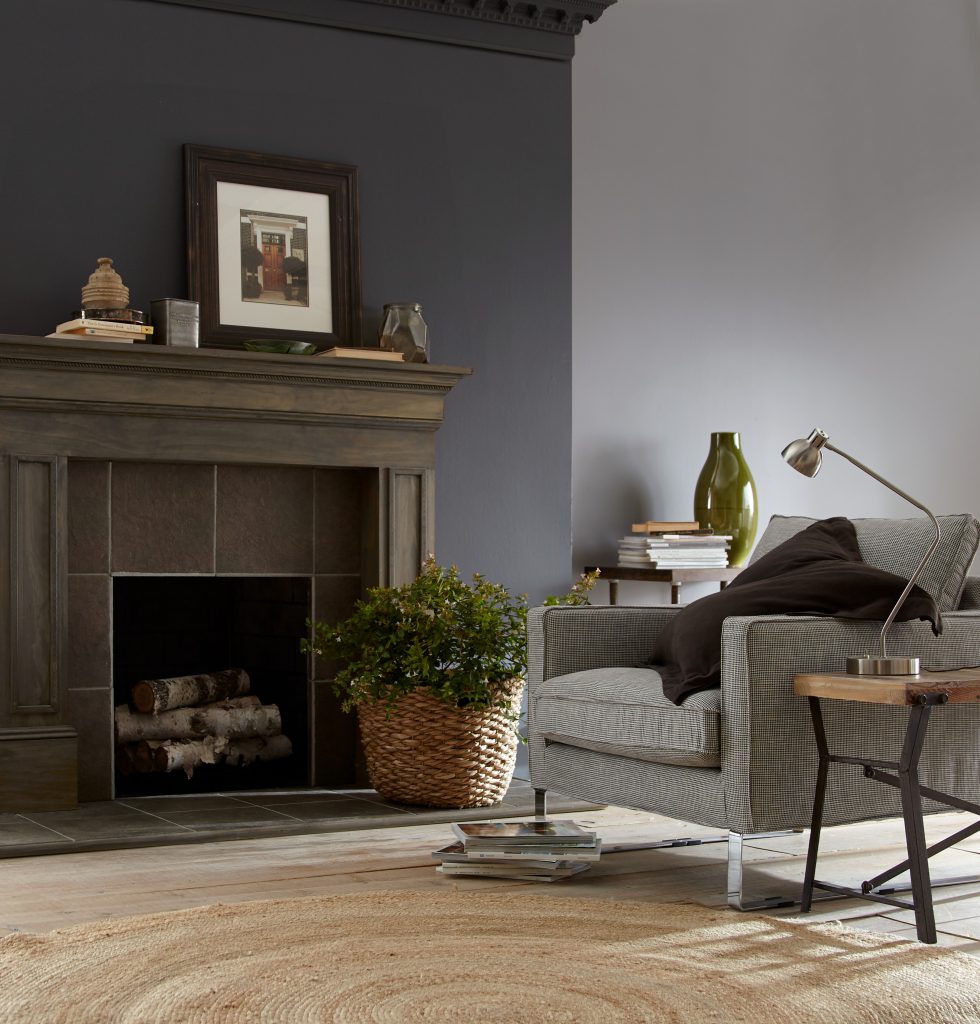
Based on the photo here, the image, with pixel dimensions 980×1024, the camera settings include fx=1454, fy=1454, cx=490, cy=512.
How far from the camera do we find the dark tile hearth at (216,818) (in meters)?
3.89

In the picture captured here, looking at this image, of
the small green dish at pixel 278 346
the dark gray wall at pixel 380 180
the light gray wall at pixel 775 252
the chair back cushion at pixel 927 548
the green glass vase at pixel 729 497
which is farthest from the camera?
the light gray wall at pixel 775 252

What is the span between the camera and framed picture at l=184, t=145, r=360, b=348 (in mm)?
4707

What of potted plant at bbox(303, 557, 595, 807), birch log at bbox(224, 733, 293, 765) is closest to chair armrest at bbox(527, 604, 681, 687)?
potted plant at bbox(303, 557, 595, 807)

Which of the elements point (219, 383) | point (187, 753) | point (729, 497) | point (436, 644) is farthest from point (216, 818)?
point (729, 497)

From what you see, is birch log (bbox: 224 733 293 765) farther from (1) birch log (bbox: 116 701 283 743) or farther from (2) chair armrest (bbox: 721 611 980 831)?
(2) chair armrest (bbox: 721 611 980 831)

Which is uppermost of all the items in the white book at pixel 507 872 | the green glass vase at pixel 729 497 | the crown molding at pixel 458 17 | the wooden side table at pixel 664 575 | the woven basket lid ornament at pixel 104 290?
the crown molding at pixel 458 17

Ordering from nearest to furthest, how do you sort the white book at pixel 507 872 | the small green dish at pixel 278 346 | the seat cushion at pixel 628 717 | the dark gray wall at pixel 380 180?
the seat cushion at pixel 628 717 → the white book at pixel 507 872 → the dark gray wall at pixel 380 180 → the small green dish at pixel 278 346

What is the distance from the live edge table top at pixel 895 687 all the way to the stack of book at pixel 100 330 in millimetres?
2351

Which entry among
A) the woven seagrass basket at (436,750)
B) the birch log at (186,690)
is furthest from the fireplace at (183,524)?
the woven seagrass basket at (436,750)

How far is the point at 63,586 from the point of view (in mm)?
4371

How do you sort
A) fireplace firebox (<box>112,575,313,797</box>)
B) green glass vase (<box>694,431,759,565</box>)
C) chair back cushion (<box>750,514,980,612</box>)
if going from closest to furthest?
1. chair back cushion (<box>750,514,980,612</box>)
2. fireplace firebox (<box>112,575,313,797</box>)
3. green glass vase (<box>694,431,759,565</box>)

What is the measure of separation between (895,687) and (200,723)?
2.66 metres

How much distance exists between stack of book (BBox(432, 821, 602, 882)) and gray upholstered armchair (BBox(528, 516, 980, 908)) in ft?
0.50

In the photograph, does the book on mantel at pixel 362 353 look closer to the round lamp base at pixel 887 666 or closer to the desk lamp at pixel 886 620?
the desk lamp at pixel 886 620
